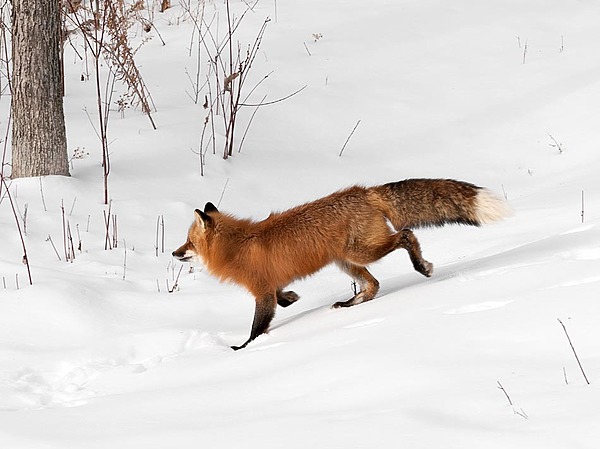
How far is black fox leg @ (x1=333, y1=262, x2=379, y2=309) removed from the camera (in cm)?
613

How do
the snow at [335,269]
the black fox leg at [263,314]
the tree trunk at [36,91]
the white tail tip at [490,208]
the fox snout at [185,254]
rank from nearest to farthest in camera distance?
the snow at [335,269] < the white tail tip at [490,208] < the black fox leg at [263,314] < the fox snout at [185,254] < the tree trunk at [36,91]

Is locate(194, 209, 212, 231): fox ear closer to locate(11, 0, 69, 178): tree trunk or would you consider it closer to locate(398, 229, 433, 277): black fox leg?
locate(398, 229, 433, 277): black fox leg

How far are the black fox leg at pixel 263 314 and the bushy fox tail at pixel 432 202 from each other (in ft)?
3.19

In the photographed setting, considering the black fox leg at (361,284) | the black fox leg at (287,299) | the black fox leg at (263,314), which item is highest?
the black fox leg at (361,284)

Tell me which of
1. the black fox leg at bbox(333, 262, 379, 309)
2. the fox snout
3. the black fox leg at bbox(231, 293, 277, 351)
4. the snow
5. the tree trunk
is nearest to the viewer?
the snow

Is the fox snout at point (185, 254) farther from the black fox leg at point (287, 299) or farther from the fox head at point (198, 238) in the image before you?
the black fox leg at point (287, 299)

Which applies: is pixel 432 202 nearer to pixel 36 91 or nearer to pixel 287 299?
pixel 287 299

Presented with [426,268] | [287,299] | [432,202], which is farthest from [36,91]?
[426,268]

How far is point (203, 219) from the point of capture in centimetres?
619

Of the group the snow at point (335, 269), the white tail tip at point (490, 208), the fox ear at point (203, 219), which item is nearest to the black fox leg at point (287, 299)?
the snow at point (335, 269)

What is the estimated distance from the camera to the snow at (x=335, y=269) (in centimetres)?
358

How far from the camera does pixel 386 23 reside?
50.0 ft

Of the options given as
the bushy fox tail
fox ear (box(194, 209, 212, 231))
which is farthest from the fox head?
the bushy fox tail

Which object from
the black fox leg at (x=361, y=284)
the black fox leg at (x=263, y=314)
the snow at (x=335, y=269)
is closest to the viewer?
the snow at (x=335, y=269)
